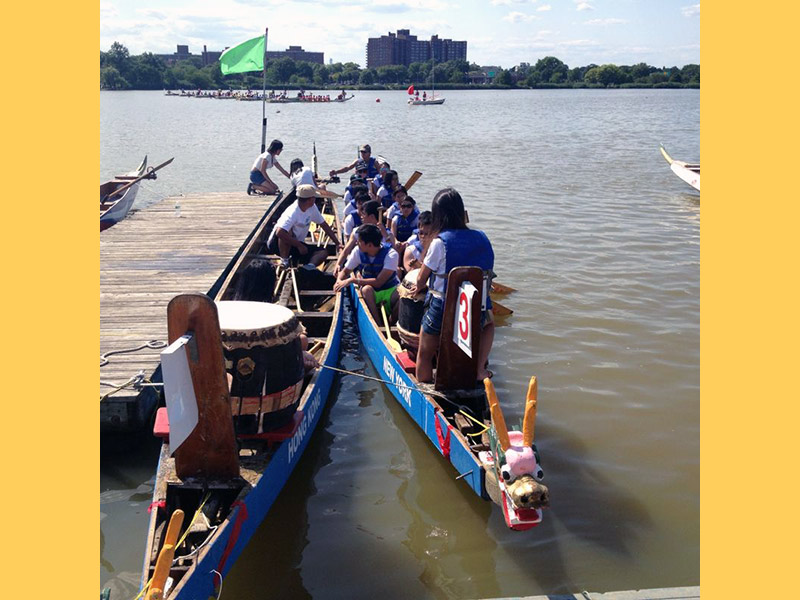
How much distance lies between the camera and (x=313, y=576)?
202 inches

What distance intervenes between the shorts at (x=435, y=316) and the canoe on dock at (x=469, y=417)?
0.65 ft

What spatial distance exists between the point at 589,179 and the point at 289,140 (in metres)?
17.6

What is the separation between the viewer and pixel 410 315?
21.9ft

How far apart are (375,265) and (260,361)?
3.74 meters

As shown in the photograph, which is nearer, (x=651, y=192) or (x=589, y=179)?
(x=651, y=192)

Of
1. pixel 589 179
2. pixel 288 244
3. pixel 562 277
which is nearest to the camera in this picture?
pixel 288 244

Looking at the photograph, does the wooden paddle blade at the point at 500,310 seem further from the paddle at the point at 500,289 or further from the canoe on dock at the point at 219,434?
the canoe on dock at the point at 219,434

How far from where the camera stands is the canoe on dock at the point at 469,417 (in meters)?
4.26

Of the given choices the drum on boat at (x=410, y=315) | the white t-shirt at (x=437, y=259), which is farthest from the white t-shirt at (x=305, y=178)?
the white t-shirt at (x=437, y=259)

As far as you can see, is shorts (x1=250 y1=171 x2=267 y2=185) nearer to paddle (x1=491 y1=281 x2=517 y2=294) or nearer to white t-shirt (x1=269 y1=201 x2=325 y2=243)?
white t-shirt (x1=269 y1=201 x2=325 y2=243)

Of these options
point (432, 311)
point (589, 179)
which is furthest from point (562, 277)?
point (589, 179)

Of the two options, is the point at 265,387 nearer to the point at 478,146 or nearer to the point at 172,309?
the point at 172,309

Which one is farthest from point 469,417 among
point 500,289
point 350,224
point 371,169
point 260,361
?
point 371,169

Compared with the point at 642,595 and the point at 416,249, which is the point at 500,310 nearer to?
the point at 416,249
